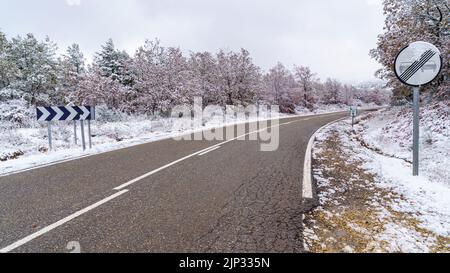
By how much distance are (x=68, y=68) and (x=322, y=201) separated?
139 feet

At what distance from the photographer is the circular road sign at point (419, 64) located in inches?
176

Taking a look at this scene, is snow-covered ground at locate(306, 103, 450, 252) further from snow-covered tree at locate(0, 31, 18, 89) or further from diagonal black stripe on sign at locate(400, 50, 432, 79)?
snow-covered tree at locate(0, 31, 18, 89)

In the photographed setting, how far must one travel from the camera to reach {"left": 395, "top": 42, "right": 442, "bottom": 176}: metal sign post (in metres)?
4.46

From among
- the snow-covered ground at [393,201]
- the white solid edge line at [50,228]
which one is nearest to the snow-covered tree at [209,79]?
the snow-covered ground at [393,201]

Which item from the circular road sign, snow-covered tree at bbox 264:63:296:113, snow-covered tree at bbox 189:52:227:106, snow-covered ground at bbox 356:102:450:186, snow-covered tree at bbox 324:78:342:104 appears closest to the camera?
the circular road sign

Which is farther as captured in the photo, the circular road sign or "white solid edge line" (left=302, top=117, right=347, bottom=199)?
the circular road sign

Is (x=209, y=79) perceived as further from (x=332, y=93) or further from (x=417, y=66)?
(x=332, y=93)

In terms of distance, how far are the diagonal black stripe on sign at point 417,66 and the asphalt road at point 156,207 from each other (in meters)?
2.74

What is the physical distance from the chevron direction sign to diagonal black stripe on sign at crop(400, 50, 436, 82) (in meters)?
10.0

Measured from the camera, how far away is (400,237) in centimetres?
275

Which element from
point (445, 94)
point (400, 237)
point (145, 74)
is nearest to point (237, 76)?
point (145, 74)

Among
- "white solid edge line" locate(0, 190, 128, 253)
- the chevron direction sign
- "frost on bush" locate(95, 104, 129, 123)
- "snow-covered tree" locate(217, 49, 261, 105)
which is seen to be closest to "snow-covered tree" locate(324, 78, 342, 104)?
"snow-covered tree" locate(217, 49, 261, 105)

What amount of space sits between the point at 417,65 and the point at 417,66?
20 millimetres
